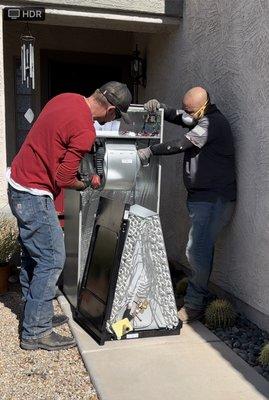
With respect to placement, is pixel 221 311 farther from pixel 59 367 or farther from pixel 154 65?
pixel 154 65

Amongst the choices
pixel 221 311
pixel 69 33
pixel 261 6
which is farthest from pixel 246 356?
pixel 69 33

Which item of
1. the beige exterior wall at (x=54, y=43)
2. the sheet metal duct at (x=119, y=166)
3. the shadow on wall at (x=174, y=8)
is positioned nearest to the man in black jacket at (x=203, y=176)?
the sheet metal duct at (x=119, y=166)

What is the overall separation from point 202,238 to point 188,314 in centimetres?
65

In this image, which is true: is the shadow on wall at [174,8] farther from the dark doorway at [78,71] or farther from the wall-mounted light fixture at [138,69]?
the dark doorway at [78,71]

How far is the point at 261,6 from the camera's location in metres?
3.67

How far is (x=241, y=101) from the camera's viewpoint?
157 inches

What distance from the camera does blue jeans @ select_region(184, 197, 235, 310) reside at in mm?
3955

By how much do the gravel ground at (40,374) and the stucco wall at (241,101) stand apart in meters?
1.50

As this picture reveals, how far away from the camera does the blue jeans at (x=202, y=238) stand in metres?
3.96

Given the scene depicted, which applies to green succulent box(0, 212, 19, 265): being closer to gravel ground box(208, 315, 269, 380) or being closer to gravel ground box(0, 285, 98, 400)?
gravel ground box(0, 285, 98, 400)

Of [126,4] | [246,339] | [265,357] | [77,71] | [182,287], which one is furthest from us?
[77,71]

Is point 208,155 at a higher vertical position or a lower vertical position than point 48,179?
higher

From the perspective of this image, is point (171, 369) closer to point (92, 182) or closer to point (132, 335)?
point (132, 335)

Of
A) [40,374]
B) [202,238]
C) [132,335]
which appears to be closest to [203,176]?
[202,238]
